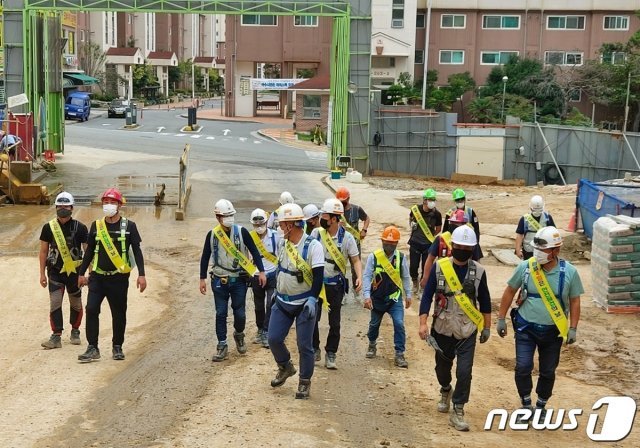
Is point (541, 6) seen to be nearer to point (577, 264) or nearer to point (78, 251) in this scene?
point (577, 264)

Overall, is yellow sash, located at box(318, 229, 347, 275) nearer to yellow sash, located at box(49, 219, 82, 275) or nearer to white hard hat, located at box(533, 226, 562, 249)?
white hard hat, located at box(533, 226, 562, 249)

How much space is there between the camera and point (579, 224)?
69.7 feet

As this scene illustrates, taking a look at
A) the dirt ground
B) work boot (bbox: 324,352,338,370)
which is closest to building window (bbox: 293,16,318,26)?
the dirt ground

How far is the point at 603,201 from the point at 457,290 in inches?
461

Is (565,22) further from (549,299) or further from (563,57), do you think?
(549,299)

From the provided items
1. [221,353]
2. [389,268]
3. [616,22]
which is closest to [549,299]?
[389,268]

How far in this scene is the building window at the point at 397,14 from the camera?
186 feet

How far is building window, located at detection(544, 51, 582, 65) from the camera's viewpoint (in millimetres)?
58169

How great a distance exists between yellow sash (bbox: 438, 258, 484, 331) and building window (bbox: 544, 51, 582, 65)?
52.1m

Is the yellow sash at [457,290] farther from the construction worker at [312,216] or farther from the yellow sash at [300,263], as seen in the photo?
the construction worker at [312,216]

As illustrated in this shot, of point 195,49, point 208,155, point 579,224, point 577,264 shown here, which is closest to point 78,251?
point 577,264

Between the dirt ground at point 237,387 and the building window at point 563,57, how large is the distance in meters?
44.7

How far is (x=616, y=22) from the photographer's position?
191 feet

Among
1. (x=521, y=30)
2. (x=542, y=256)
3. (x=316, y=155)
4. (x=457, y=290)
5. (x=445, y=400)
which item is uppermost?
(x=521, y=30)
